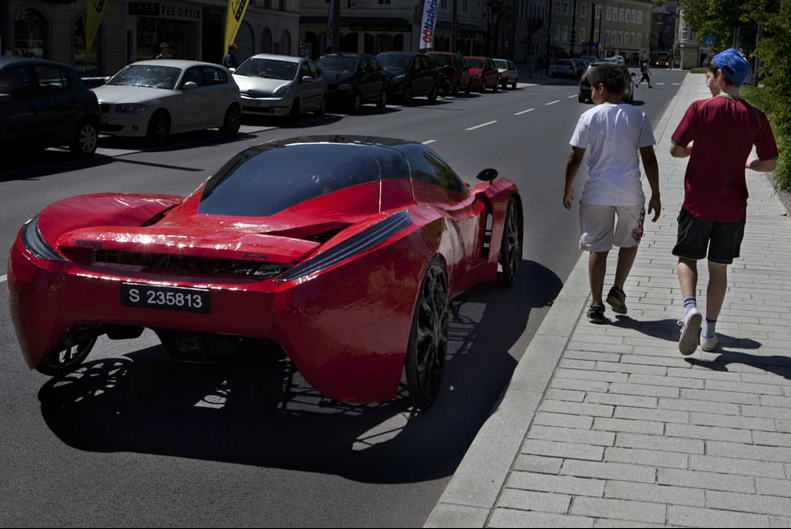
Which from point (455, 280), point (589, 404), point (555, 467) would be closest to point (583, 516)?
point (555, 467)

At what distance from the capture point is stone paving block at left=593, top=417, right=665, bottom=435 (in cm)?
466

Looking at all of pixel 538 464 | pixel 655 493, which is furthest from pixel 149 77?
pixel 655 493

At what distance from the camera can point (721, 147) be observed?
5914 millimetres

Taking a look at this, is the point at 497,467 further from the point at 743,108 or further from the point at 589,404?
the point at 743,108

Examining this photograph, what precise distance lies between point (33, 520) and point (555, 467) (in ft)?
6.60

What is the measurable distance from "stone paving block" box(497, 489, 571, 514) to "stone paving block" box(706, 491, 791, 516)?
548 mm

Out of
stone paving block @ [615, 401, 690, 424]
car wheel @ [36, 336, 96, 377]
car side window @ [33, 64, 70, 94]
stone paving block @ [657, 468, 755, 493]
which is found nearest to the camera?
stone paving block @ [657, 468, 755, 493]

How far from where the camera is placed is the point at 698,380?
216 inches

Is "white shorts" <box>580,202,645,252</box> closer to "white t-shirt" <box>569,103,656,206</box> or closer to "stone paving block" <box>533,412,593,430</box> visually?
"white t-shirt" <box>569,103,656,206</box>

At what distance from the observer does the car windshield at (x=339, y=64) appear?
29.1 m

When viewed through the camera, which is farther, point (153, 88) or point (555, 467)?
point (153, 88)

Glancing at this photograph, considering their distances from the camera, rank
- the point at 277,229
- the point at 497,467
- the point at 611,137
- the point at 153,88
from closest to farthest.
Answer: the point at 497,467 < the point at 277,229 < the point at 611,137 < the point at 153,88

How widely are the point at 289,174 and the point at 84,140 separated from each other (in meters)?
11.4

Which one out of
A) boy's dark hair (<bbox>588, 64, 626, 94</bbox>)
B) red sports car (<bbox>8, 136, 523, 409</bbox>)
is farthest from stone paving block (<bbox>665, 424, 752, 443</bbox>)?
boy's dark hair (<bbox>588, 64, 626, 94</bbox>)
